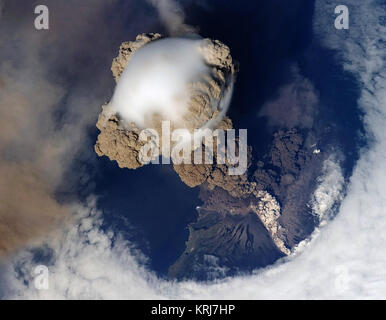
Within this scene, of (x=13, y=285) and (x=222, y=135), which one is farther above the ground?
(x=222, y=135)

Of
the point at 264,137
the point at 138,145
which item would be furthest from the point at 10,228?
the point at 264,137

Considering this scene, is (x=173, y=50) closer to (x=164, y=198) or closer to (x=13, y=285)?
(x=164, y=198)

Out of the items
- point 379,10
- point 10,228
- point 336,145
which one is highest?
point 379,10

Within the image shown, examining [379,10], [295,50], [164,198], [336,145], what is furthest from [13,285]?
[379,10]

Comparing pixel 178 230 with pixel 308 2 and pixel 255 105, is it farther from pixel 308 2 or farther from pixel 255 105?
pixel 308 2

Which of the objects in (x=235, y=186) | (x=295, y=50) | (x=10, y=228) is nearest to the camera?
(x=10, y=228)

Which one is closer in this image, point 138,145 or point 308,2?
point 138,145

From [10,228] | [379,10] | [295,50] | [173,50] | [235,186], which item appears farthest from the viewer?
[379,10]

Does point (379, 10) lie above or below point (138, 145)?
above

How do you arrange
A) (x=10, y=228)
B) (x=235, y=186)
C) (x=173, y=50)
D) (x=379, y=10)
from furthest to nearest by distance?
(x=379, y=10), (x=235, y=186), (x=10, y=228), (x=173, y=50)
